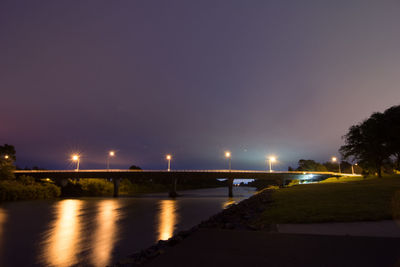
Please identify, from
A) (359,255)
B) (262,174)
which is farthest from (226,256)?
(262,174)

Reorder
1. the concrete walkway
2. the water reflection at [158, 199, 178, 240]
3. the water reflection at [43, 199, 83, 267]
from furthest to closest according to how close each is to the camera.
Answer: the water reflection at [158, 199, 178, 240] < the water reflection at [43, 199, 83, 267] < the concrete walkway

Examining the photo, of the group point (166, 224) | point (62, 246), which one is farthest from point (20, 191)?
point (62, 246)

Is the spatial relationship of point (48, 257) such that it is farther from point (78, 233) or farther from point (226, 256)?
point (226, 256)

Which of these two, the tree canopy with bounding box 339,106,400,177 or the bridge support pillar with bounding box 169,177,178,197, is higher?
the tree canopy with bounding box 339,106,400,177

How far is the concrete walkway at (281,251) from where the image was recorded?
633 centimetres

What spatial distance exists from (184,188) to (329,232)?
590 feet

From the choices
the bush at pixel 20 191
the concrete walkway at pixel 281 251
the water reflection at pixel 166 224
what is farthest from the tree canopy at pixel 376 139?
the bush at pixel 20 191

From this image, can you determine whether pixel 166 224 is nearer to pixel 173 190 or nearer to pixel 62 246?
pixel 62 246

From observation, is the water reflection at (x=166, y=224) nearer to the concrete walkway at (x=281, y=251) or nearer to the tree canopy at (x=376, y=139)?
the concrete walkway at (x=281, y=251)

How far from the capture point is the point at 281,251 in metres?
7.18

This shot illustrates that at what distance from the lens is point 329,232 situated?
32.7 feet

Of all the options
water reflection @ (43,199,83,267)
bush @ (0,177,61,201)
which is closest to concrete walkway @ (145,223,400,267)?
water reflection @ (43,199,83,267)

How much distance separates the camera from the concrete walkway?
633 cm

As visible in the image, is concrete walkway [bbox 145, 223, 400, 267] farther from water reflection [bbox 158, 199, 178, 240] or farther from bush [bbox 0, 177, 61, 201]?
bush [bbox 0, 177, 61, 201]
